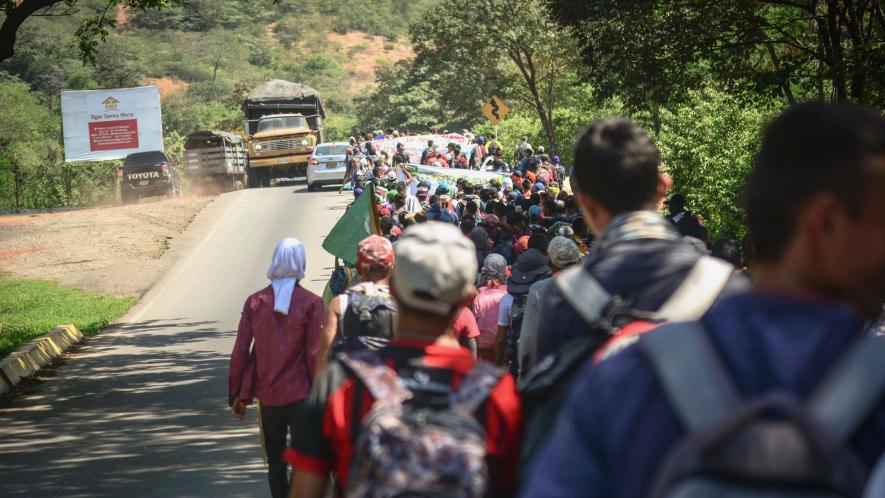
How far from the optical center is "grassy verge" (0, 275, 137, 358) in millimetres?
17562

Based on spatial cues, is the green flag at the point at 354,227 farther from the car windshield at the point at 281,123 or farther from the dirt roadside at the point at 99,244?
the car windshield at the point at 281,123

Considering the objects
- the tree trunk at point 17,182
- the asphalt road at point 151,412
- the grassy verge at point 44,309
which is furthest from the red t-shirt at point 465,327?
the tree trunk at point 17,182

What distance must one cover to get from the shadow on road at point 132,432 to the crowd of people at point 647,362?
4137 mm

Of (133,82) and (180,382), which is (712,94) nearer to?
(180,382)

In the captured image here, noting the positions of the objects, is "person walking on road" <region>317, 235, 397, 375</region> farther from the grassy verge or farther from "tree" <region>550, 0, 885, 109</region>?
the grassy verge

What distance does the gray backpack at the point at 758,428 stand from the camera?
61.6 inches

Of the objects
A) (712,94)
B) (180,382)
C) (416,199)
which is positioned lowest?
(180,382)

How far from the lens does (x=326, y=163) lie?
40375 millimetres

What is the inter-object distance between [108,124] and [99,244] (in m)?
24.9

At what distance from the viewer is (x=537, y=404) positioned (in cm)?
292

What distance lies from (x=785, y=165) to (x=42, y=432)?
1036 centimetres

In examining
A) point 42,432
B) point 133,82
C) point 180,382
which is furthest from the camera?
point 133,82

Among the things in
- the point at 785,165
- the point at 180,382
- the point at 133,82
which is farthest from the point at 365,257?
the point at 133,82

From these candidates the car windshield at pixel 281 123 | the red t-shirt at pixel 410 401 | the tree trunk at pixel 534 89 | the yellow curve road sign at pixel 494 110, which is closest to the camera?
the red t-shirt at pixel 410 401
